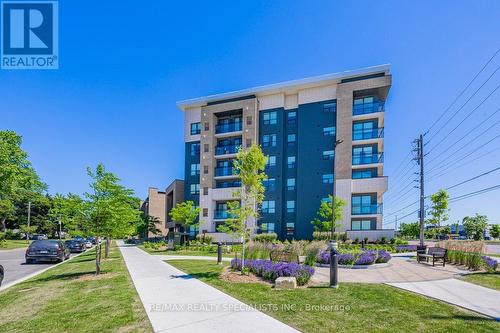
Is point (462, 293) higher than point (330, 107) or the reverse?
the reverse

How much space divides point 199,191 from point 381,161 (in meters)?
25.6

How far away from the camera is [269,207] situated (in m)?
40.7

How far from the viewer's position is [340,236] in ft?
113

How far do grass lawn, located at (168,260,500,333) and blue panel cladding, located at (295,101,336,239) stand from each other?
28.6 meters

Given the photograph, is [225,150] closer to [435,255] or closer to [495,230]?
[435,255]

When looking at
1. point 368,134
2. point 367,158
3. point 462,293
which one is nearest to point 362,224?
point 367,158

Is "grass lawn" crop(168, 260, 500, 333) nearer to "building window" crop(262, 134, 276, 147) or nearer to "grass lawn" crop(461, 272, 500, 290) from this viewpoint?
"grass lawn" crop(461, 272, 500, 290)

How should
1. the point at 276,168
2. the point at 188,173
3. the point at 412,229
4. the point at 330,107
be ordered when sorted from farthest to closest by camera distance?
1. the point at 412,229
2. the point at 188,173
3. the point at 276,168
4. the point at 330,107

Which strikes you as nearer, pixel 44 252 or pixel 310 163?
pixel 44 252

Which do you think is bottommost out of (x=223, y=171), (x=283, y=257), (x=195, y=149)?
(x=283, y=257)

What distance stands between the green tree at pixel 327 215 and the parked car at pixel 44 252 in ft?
80.1

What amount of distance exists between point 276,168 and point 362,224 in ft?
42.5

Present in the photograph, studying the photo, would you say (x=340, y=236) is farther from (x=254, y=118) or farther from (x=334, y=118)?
(x=254, y=118)

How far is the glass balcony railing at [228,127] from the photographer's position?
1734 inches
